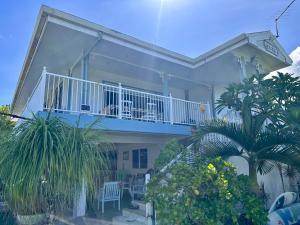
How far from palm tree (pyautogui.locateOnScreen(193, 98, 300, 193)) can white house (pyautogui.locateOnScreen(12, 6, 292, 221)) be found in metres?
2.08

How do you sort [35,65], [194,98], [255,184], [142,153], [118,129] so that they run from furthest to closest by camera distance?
[194,98], [142,153], [35,65], [118,129], [255,184]

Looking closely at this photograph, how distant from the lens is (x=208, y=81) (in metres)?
13.7

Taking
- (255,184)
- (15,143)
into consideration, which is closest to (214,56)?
(255,184)

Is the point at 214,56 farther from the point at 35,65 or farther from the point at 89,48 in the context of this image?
the point at 35,65

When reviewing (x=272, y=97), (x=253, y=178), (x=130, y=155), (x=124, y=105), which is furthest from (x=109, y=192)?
(x=272, y=97)

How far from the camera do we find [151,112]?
32.2ft

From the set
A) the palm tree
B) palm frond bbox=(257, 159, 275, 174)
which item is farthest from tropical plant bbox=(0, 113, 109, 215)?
palm frond bbox=(257, 159, 275, 174)

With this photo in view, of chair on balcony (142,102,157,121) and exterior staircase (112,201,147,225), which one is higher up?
chair on balcony (142,102,157,121)

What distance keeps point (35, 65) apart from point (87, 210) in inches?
255

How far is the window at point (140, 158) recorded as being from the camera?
12812 mm

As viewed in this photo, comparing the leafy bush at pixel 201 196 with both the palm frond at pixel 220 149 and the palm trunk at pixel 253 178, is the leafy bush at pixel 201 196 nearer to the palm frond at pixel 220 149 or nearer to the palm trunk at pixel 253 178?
the palm trunk at pixel 253 178

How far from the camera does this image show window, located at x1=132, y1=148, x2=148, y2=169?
1281 centimetres

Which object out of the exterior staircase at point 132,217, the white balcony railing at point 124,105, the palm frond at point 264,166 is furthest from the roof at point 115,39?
the exterior staircase at point 132,217

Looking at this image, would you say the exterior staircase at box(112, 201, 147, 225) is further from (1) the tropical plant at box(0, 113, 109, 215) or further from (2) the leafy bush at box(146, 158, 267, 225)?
(1) the tropical plant at box(0, 113, 109, 215)
